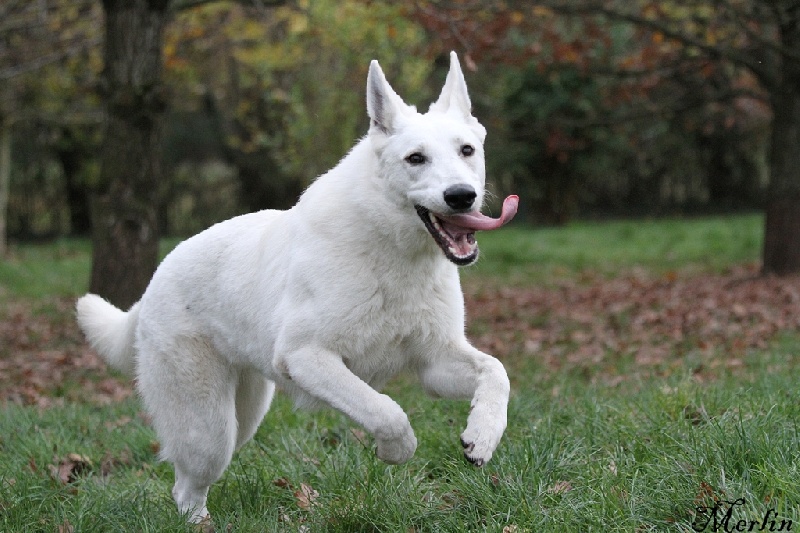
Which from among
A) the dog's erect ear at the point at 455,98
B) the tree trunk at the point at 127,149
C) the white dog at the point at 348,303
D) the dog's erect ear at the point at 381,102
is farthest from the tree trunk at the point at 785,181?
the dog's erect ear at the point at 381,102

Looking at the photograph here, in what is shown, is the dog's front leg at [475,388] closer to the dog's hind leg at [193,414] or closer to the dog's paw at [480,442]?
the dog's paw at [480,442]

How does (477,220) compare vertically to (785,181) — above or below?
above

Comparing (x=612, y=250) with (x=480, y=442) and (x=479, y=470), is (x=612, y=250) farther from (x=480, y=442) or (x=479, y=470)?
(x=480, y=442)

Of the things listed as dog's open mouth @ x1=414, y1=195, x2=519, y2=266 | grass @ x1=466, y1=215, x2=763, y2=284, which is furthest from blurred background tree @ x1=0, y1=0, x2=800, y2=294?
dog's open mouth @ x1=414, y1=195, x2=519, y2=266

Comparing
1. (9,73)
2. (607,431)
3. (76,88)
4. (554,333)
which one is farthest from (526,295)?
(76,88)

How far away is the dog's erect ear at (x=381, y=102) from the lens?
4.01 m

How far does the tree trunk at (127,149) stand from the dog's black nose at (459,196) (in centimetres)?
Result: 562

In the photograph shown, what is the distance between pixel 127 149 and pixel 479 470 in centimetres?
582

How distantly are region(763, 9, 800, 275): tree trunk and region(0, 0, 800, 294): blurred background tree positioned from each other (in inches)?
1.0

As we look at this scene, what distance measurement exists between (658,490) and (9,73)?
1054cm

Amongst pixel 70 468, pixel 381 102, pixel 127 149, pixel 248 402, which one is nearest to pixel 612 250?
pixel 127 149

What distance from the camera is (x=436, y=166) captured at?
378 centimetres

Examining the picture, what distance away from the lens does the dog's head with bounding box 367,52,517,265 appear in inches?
145

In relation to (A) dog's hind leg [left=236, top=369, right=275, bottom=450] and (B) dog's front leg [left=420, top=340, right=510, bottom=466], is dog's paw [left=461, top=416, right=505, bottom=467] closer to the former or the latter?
(B) dog's front leg [left=420, top=340, right=510, bottom=466]
